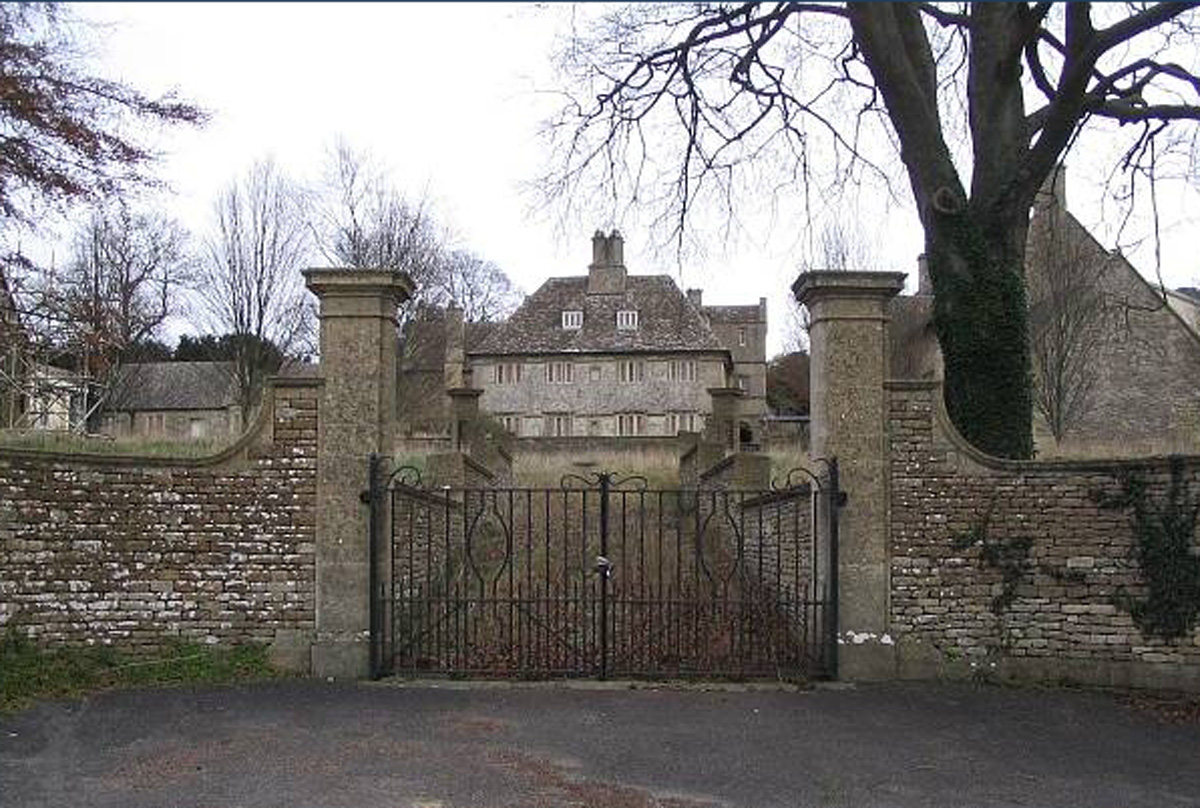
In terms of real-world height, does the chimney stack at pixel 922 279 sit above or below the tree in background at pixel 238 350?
above

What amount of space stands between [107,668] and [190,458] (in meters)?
1.84

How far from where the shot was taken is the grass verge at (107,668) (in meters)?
8.24

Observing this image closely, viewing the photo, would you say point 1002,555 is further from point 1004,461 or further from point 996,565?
point 1004,461

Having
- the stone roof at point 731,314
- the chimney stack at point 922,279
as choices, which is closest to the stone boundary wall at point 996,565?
the chimney stack at point 922,279

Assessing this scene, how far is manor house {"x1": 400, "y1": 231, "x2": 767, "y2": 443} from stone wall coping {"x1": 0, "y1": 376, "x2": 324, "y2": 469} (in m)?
39.9

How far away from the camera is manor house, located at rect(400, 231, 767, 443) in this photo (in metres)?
50.6

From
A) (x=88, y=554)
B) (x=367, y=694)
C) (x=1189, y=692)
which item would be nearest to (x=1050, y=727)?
(x=1189, y=692)

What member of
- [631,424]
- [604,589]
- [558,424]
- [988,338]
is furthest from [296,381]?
[558,424]

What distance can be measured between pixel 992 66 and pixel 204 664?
9.96m

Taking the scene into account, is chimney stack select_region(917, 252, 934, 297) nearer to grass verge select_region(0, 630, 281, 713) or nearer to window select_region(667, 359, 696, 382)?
window select_region(667, 359, 696, 382)

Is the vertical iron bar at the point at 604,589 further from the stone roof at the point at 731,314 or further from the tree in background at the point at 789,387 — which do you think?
the stone roof at the point at 731,314

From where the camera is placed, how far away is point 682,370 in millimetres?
50688

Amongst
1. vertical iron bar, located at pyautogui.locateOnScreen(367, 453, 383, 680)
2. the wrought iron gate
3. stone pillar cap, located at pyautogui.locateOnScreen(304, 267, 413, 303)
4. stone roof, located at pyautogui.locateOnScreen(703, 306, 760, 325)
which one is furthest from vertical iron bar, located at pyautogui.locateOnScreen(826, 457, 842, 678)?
stone roof, located at pyautogui.locateOnScreen(703, 306, 760, 325)

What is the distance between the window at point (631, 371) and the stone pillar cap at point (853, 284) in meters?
41.6
